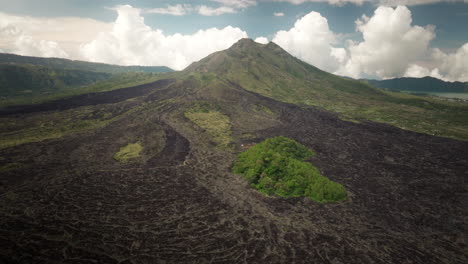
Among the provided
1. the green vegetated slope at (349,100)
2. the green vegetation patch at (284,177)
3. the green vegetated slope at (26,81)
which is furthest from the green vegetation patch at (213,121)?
the green vegetated slope at (26,81)

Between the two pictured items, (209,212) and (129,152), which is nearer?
(209,212)

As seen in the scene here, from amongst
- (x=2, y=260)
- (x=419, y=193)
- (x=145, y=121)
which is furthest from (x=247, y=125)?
(x=2, y=260)

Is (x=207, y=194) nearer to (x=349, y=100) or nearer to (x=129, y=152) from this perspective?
(x=129, y=152)

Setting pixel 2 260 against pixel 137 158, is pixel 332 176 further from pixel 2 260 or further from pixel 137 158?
pixel 2 260

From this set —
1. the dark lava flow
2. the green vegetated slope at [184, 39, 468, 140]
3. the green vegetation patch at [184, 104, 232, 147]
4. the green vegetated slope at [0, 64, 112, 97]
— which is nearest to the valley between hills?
the dark lava flow

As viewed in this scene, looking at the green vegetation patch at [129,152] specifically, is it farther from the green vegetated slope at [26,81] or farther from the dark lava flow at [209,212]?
the green vegetated slope at [26,81]

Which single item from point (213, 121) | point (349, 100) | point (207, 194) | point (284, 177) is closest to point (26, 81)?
point (213, 121)

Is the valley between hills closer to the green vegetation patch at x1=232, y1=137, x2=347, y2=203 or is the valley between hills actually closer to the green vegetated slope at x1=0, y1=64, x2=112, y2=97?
the green vegetation patch at x1=232, y1=137, x2=347, y2=203
